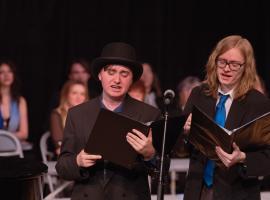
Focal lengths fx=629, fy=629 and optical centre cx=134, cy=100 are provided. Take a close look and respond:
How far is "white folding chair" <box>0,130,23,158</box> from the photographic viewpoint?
18.1 ft

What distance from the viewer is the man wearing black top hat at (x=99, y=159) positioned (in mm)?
3102

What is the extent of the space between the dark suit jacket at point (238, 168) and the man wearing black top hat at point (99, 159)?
0.87ft

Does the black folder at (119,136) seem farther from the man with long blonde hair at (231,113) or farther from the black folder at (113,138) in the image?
the man with long blonde hair at (231,113)

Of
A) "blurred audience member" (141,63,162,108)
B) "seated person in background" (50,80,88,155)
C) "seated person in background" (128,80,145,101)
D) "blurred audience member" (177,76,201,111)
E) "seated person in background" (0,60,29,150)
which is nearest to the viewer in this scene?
"seated person in background" (128,80,145,101)

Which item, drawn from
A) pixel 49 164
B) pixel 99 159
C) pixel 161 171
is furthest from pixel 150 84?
pixel 161 171

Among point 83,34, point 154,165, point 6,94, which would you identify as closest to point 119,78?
point 154,165

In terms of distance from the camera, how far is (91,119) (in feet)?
10.5

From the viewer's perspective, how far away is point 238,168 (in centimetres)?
313

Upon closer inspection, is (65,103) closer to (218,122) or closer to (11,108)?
(11,108)

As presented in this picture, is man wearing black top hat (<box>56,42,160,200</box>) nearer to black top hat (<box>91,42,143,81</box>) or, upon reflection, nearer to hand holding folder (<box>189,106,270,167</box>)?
black top hat (<box>91,42,143,81</box>)

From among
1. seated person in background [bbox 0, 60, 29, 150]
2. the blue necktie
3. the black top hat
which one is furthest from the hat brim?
seated person in background [bbox 0, 60, 29, 150]

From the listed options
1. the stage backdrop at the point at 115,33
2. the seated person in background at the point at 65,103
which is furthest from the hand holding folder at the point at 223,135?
the stage backdrop at the point at 115,33

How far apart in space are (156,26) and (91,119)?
5.06 metres

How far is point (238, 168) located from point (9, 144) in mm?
2929
